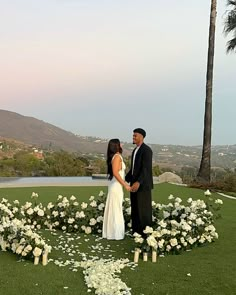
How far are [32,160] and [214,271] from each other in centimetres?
1742

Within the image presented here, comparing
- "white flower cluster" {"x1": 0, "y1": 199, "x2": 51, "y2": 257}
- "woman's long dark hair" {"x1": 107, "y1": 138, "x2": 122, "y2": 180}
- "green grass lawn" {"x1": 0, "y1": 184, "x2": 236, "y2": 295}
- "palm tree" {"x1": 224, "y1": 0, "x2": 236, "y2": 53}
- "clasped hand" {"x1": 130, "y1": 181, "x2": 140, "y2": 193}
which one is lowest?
"green grass lawn" {"x1": 0, "y1": 184, "x2": 236, "y2": 295}

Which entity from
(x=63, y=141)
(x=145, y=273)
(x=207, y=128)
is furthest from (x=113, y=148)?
(x=63, y=141)

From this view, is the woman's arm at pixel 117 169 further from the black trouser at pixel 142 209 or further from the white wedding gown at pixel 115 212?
the black trouser at pixel 142 209

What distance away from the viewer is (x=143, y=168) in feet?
23.2

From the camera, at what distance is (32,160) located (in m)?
22.2

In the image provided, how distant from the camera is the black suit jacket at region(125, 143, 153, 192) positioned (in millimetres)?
7062

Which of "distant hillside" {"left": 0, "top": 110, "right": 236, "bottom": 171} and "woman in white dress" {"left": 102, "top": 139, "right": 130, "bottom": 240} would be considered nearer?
"woman in white dress" {"left": 102, "top": 139, "right": 130, "bottom": 240}

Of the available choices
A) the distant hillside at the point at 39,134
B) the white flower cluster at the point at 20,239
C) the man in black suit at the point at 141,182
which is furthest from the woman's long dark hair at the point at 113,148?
the distant hillside at the point at 39,134

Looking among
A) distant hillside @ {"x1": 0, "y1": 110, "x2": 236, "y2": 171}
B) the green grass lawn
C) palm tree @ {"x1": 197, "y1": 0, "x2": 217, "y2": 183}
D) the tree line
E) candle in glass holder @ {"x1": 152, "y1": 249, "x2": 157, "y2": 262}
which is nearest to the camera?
the green grass lawn

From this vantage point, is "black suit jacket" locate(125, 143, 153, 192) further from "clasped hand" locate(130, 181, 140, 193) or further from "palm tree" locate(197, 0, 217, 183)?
"palm tree" locate(197, 0, 217, 183)

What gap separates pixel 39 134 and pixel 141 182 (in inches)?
1318

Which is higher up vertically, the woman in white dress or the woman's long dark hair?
the woman's long dark hair

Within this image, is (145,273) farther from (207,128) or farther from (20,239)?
(207,128)

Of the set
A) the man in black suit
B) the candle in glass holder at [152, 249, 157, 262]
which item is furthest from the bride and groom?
the candle in glass holder at [152, 249, 157, 262]
